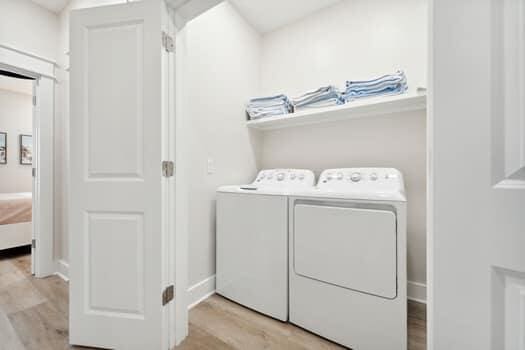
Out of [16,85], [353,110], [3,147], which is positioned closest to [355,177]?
[353,110]

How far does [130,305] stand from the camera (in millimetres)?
1268

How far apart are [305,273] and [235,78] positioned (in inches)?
70.7

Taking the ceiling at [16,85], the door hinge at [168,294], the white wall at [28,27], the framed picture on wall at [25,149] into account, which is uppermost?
the ceiling at [16,85]

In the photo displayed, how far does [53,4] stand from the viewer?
2199 millimetres

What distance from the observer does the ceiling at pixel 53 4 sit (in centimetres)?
216

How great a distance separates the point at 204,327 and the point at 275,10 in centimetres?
271

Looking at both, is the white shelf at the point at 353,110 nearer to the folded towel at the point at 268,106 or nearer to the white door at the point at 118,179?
the folded towel at the point at 268,106

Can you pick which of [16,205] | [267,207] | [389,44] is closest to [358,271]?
[267,207]

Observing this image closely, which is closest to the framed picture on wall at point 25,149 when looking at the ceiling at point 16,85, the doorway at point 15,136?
the doorway at point 15,136

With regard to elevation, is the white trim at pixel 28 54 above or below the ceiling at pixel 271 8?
below

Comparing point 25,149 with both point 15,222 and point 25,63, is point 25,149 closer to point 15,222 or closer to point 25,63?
point 15,222

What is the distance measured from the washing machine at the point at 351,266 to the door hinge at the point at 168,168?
2.50 ft

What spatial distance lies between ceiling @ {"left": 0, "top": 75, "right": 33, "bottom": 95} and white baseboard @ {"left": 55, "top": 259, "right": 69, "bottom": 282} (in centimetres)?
329

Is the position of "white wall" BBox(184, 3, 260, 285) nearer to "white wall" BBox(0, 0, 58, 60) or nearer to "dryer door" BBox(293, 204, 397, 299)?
"dryer door" BBox(293, 204, 397, 299)
